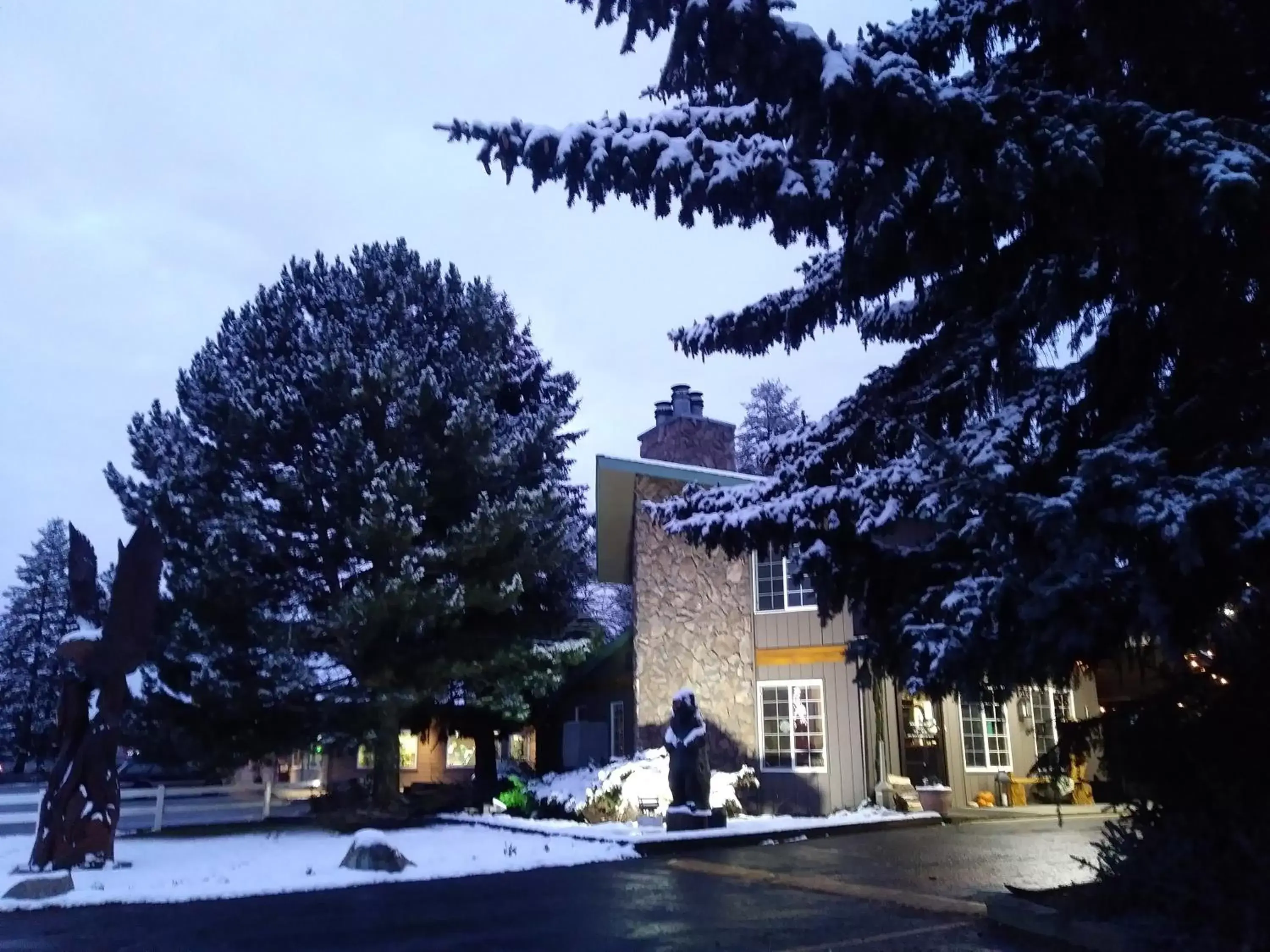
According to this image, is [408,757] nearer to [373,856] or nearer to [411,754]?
[411,754]

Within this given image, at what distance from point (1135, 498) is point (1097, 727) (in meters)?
2.72

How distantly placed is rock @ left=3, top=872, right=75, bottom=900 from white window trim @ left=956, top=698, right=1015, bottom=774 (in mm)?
14477

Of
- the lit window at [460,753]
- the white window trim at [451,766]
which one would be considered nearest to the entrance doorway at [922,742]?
the white window trim at [451,766]

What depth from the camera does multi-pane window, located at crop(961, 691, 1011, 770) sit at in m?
18.9

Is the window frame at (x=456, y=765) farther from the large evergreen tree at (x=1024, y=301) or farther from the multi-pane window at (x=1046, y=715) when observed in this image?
the large evergreen tree at (x=1024, y=301)

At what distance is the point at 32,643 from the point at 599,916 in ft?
166

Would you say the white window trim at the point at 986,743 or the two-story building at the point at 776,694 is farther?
the white window trim at the point at 986,743

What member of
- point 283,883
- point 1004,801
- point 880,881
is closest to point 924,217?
point 880,881

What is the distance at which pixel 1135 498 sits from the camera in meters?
4.62

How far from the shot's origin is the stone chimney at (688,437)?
66.2 ft

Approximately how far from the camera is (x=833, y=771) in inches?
696

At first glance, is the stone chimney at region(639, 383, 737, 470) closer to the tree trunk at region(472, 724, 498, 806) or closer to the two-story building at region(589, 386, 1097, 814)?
the two-story building at region(589, 386, 1097, 814)

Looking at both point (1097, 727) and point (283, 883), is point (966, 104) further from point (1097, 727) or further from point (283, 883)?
point (283, 883)

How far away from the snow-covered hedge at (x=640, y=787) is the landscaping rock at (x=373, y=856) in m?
5.59
